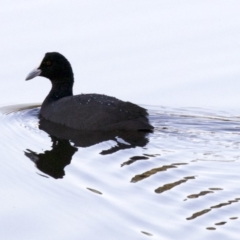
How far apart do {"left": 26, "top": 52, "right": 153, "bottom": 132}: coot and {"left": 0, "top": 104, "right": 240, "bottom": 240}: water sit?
176mm

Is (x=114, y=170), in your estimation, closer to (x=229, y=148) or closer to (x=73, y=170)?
(x=73, y=170)

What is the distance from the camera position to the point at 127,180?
7293 millimetres

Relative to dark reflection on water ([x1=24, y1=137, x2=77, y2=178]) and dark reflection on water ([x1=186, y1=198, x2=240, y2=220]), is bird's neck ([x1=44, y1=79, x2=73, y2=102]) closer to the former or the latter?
dark reflection on water ([x1=24, y1=137, x2=77, y2=178])

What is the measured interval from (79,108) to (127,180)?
239 cm

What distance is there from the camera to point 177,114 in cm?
982

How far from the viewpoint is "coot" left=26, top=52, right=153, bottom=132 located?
9.16 m

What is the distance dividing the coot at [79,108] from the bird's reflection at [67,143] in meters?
0.09

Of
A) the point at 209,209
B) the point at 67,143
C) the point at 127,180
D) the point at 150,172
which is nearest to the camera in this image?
the point at 209,209

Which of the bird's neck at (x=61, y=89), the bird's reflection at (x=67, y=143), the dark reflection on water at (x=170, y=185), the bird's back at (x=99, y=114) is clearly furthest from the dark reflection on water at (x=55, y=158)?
the bird's neck at (x=61, y=89)

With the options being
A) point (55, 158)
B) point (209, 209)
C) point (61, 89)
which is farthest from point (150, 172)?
point (61, 89)

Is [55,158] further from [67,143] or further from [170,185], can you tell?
[170,185]

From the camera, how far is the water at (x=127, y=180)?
621cm

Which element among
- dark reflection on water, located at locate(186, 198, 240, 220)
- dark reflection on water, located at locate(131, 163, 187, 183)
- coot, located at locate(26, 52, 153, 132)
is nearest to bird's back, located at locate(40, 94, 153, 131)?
coot, located at locate(26, 52, 153, 132)

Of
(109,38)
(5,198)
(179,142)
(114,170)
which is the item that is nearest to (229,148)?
(179,142)
